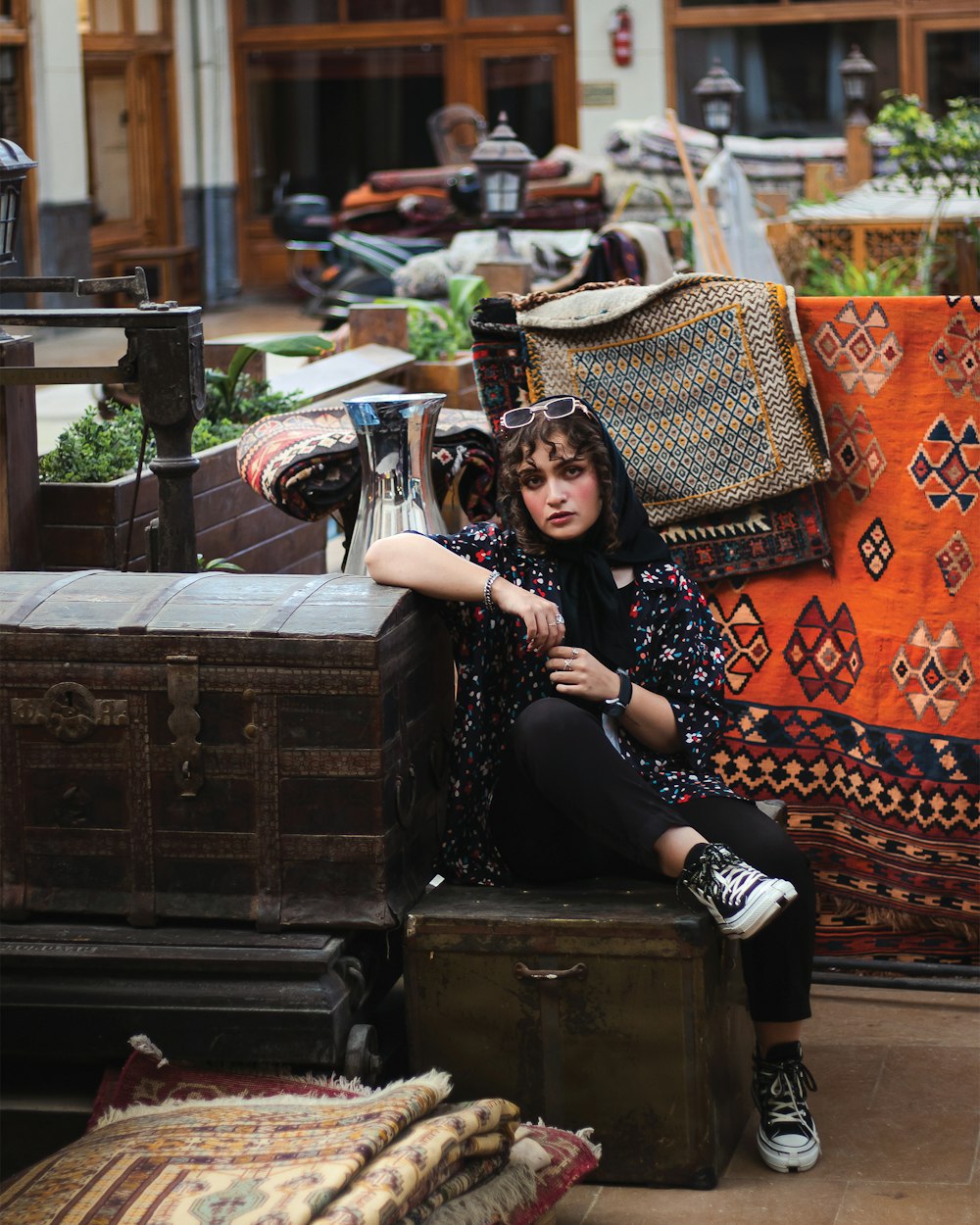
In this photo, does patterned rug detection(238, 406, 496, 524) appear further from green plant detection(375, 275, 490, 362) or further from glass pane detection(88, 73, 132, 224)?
glass pane detection(88, 73, 132, 224)

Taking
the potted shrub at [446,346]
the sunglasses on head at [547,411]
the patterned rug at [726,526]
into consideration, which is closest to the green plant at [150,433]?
the potted shrub at [446,346]

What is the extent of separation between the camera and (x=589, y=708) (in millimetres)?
3008

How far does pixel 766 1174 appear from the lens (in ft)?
9.37

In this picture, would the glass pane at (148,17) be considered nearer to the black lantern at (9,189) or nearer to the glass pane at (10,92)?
the glass pane at (10,92)

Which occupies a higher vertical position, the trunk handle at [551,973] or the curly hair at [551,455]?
the curly hair at [551,455]

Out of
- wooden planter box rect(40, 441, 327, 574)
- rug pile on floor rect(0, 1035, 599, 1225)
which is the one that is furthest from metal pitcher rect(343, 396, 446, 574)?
rug pile on floor rect(0, 1035, 599, 1225)

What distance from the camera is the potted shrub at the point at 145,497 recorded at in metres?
4.10

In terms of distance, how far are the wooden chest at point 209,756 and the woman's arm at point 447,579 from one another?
4 cm

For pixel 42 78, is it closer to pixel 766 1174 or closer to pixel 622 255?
pixel 622 255

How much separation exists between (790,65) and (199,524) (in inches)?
591

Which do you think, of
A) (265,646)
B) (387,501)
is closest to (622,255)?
(387,501)

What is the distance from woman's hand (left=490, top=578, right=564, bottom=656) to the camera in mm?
2891

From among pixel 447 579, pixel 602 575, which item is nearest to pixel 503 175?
pixel 602 575

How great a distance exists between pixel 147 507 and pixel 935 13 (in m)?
15.3
